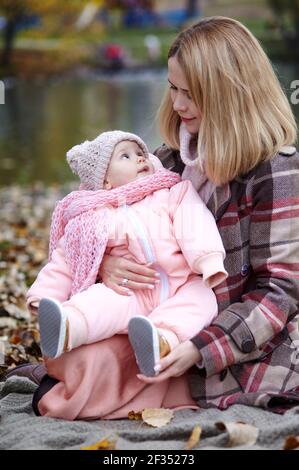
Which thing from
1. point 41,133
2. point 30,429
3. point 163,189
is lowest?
point 41,133

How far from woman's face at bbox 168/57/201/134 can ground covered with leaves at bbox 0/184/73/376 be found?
4.79 ft

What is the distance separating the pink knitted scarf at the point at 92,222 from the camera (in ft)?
10.2

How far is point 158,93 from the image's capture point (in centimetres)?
1448

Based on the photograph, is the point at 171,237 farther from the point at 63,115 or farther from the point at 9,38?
the point at 9,38

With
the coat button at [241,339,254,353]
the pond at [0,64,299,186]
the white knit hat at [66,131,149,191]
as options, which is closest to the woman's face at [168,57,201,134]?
the white knit hat at [66,131,149,191]

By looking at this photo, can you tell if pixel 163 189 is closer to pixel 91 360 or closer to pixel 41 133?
pixel 91 360

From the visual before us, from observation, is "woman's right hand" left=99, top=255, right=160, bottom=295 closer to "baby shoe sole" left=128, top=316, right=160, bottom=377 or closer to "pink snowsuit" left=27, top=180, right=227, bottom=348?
"pink snowsuit" left=27, top=180, right=227, bottom=348

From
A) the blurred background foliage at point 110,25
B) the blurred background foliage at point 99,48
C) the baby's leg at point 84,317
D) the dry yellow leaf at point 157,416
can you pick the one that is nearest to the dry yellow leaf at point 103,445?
the dry yellow leaf at point 157,416

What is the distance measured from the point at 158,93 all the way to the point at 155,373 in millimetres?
11926

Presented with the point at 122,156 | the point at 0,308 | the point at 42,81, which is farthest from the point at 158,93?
the point at 122,156

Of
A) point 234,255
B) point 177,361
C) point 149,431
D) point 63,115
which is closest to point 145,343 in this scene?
point 177,361

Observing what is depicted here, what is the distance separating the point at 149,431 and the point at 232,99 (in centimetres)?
115

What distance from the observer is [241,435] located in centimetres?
268
